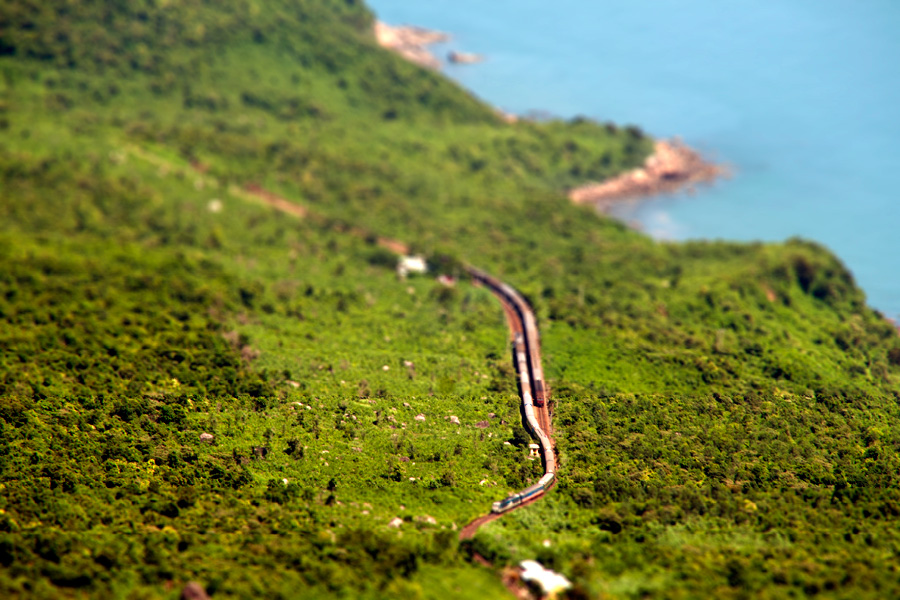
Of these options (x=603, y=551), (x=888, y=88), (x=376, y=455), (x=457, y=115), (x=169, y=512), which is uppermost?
(x=888, y=88)

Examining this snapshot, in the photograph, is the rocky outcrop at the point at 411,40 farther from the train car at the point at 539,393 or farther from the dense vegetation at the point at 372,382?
the train car at the point at 539,393

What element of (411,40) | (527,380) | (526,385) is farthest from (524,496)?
(411,40)

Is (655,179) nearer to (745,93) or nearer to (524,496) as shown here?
(745,93)

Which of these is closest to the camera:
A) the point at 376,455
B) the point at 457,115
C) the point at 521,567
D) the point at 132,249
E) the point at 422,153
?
the point at 521,567

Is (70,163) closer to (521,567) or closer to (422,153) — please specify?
(422,153)

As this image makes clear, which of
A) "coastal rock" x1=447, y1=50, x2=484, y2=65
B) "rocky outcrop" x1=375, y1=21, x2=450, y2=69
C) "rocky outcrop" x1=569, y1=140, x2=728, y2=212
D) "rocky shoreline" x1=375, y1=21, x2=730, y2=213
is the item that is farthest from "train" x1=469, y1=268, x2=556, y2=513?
"coastal rock" x1=447, y1=50, x2=484, y2=65

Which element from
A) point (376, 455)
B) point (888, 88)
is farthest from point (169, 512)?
point (888, 88)

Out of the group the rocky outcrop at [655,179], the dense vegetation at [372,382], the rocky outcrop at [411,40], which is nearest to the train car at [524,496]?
the dense vegetation at [372,382]
